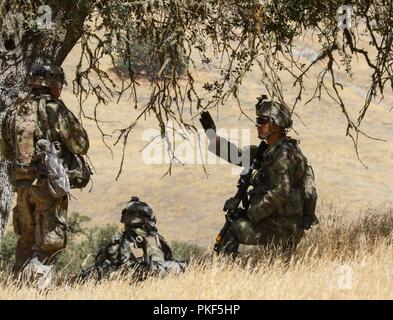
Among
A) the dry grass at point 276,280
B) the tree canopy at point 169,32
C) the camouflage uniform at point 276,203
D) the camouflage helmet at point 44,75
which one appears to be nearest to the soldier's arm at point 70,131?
the camouflage helmet at point 44,75

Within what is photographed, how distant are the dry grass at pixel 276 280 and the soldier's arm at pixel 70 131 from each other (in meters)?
1.18

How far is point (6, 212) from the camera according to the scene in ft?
32.5

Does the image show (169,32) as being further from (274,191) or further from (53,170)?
(53,170)

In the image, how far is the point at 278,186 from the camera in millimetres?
8539

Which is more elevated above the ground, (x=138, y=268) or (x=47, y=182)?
(x=47, y=182)

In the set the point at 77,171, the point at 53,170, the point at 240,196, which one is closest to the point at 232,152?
the point at 240,196

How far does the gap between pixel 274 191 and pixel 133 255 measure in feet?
4.59

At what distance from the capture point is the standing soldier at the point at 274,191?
28.1ft

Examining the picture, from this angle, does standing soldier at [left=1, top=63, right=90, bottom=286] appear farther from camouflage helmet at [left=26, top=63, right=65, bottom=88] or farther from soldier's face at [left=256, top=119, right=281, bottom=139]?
soldier's face at [left=256, top=119, right=281, bottom=139]

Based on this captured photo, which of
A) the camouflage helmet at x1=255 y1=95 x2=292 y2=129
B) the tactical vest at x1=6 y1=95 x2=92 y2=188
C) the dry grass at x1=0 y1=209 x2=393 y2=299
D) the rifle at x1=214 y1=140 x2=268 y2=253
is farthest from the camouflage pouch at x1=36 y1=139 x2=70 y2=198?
the camouflage helmet at x1=255 y1=95 x2=292 y2=129

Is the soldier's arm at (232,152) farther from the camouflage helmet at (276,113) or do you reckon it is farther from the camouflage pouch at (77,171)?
the camouflage pouch at (77,171)
